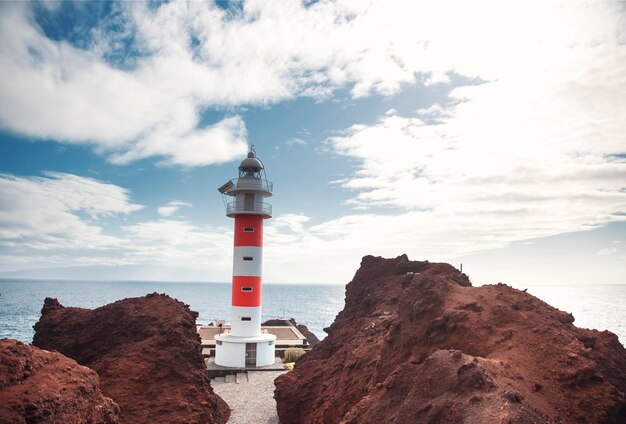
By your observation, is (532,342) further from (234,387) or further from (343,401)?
(234,387)

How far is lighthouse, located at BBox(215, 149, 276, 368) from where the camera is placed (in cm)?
2697

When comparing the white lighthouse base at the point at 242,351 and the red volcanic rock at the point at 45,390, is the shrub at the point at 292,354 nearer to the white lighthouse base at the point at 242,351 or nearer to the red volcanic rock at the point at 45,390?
the white lighthouse base at the point at 242,351

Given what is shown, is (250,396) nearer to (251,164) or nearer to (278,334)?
(251,164)

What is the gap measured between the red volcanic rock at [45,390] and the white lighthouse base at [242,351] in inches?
669

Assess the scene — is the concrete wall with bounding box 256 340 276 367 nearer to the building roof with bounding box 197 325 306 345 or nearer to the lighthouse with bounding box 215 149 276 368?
the lighthouse with bounding box 215 149 276 368

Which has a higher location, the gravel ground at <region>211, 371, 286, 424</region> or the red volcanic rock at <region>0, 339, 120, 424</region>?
the red volcanic rock at <region>0, 339, 120, 424</region>

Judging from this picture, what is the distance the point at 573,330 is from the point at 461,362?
311cm

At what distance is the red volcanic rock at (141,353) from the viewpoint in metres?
13.0

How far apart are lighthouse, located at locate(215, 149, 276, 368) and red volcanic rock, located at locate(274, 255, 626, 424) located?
13.1m

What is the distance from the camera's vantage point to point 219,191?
3036 centimetres

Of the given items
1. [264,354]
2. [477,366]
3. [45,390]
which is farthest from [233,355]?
[477,366]

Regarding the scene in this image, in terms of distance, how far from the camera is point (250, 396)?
21094mm

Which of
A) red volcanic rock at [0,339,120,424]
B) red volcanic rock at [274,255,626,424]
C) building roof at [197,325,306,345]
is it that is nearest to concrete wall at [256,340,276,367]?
building roof at [197,325,306,345]

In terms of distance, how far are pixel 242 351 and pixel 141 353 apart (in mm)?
13220
